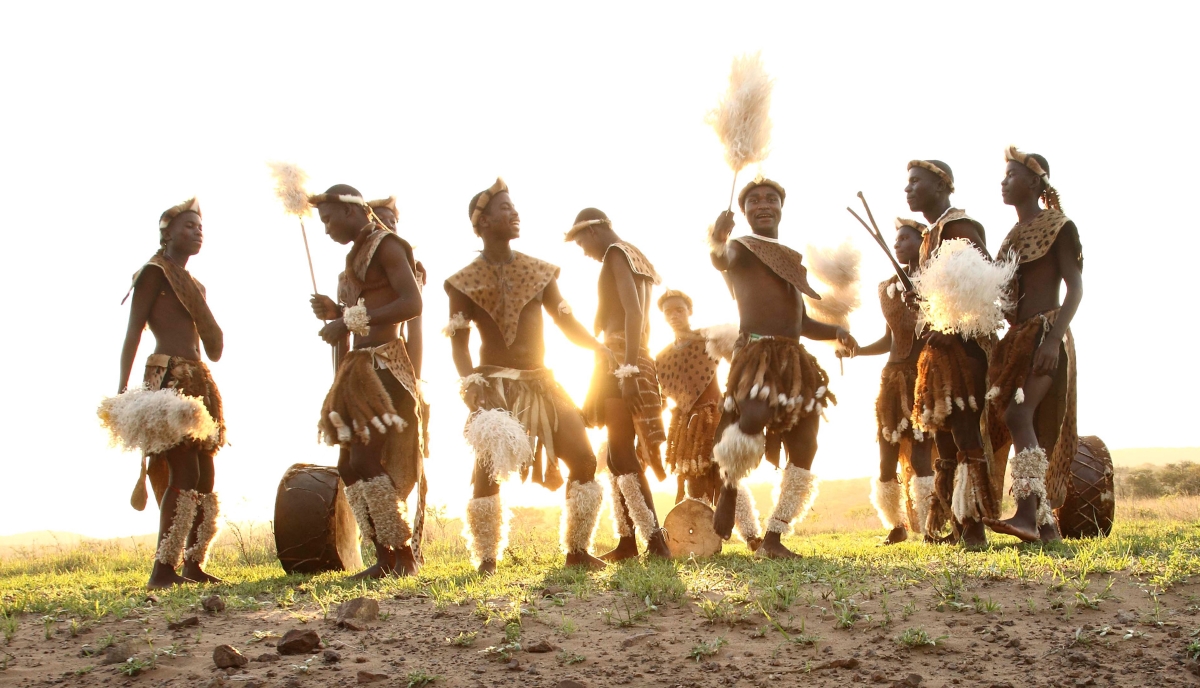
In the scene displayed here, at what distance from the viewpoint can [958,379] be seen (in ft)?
18.0

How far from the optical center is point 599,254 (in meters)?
6.02

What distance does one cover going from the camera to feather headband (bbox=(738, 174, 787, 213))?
5.80 metres

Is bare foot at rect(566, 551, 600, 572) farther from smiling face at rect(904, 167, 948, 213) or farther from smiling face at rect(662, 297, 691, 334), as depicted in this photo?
smiling face at rect(904, 167, 948, 213)

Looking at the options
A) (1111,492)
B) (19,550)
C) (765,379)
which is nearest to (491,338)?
(765,379)

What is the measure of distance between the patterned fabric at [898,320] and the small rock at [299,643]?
4.60 meters

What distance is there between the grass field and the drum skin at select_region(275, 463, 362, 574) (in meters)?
0.81

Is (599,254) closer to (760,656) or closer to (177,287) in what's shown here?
(177,287)

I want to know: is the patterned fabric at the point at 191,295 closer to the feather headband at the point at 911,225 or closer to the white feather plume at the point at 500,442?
the white feather plume at the point at 500,442

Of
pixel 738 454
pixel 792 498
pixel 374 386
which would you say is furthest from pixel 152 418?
pixel 792 498

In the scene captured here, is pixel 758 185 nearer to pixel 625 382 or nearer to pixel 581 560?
pixel 625 382

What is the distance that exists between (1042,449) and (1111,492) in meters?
1.34

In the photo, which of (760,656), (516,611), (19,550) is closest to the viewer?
(760,656)

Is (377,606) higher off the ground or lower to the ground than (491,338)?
lower

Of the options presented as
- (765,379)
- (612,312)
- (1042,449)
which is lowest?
(1042,449)
